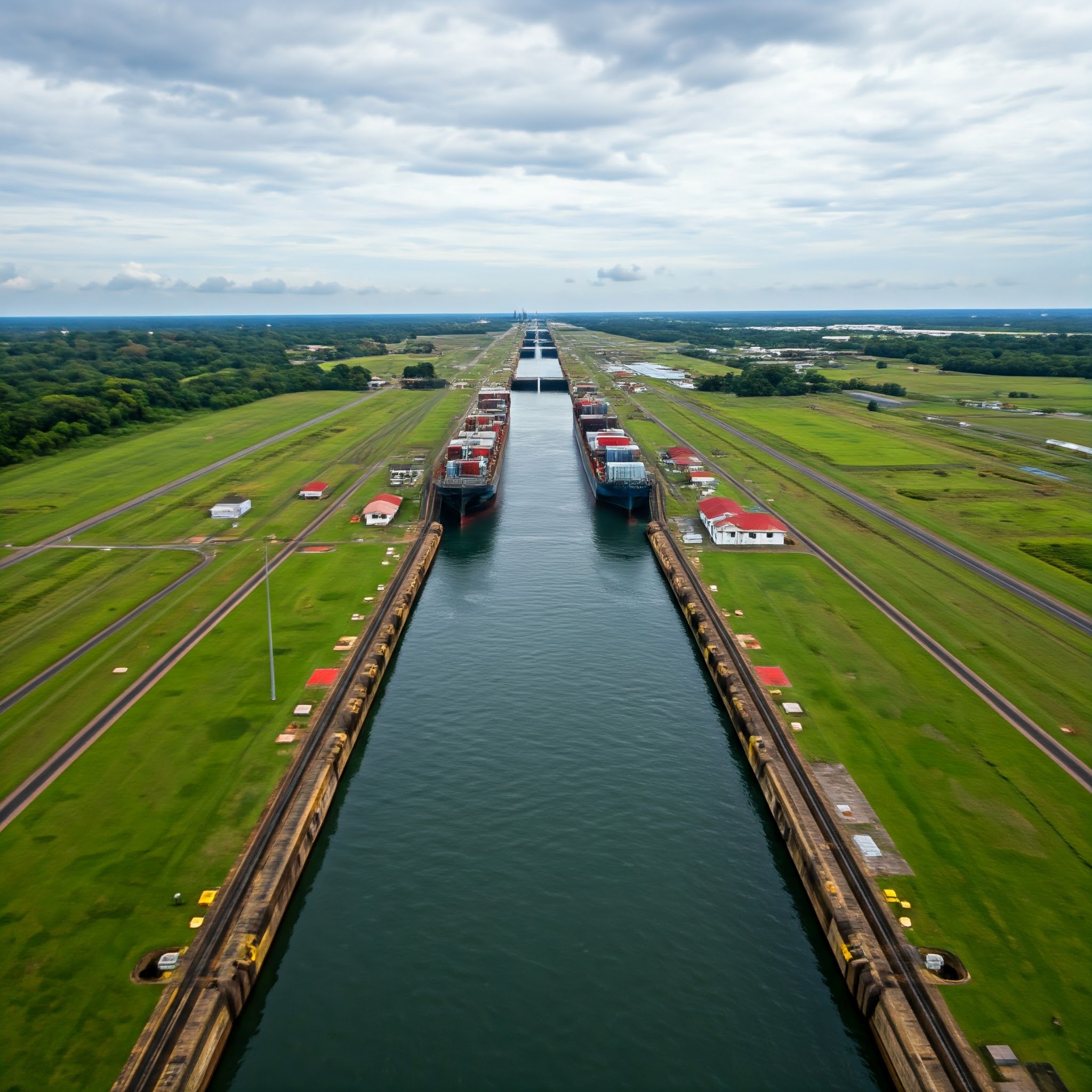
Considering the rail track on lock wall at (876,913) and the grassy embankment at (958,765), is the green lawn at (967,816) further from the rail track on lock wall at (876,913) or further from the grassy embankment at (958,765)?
the rail track on lock wall at (876,913)

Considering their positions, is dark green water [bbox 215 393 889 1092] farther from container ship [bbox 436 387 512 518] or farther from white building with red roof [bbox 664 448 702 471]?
white building with red roof [bbox 664 448 702 471]

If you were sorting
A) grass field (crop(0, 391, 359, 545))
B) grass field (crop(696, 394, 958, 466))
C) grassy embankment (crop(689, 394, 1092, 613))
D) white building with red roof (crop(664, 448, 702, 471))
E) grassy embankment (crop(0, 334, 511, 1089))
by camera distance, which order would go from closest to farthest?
1. grassy embankment (crop(0, 334, 511, 1089))
2. grassy embankment (crop(689, 394, 1092, 613))
3. grass field (crop(0, 391, 359, 545))
4. white building with red roof (crop(664, 448, 702, 471))
5. grass field (crop(696, 394, 958, 466))

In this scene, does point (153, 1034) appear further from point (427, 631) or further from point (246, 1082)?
point (427, 631)

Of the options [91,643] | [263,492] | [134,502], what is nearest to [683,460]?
[263,492]

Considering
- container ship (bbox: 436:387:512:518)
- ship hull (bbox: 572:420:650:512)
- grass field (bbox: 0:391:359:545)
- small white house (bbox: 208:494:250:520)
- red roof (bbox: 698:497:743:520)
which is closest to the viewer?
red roof (bbox: 698:497:743:520)

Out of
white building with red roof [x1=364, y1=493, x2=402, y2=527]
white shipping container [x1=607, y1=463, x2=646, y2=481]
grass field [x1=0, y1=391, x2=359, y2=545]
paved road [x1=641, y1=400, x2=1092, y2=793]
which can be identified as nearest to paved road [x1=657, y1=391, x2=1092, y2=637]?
paved road [x1=641, y1=400, x2=1092, y2=793]

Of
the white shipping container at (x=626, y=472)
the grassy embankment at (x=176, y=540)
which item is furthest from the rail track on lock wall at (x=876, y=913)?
the white shipping container at (x=626, y=472)
